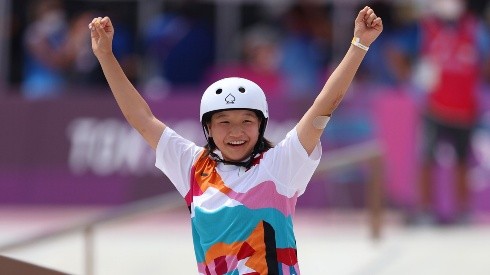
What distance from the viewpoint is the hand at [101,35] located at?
5.78 m

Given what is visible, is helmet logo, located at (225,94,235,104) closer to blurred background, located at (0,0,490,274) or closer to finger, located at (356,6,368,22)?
finger, located at (356,6,368,22)

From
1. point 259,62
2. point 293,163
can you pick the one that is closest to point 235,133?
point 293,163

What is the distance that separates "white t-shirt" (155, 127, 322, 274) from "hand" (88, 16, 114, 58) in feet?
2.33

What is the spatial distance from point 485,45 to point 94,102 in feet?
16.3

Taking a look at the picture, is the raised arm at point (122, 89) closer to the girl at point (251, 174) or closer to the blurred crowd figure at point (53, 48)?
the girl at point (251, 174)

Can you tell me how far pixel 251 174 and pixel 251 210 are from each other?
18cm

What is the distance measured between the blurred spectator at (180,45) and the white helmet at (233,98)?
11.8 meters

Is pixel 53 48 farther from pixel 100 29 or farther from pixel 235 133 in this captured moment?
pixel 235 133

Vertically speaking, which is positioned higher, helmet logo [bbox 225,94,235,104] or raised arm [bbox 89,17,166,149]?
raised arm [bbox 89,17,166,149]

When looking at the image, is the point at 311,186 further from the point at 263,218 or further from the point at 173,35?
the point at 263,218

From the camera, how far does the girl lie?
547 centimetres

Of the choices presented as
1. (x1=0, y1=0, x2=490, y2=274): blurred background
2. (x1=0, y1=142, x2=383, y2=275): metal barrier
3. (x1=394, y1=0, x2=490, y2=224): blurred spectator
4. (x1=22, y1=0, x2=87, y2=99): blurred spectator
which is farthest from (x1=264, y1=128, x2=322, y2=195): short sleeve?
(x1=22, y1=0, x2=87, y2=99): blurred spectator

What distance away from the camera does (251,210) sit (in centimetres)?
549

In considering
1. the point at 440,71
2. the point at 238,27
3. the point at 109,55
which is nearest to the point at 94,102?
the point at 238,27
